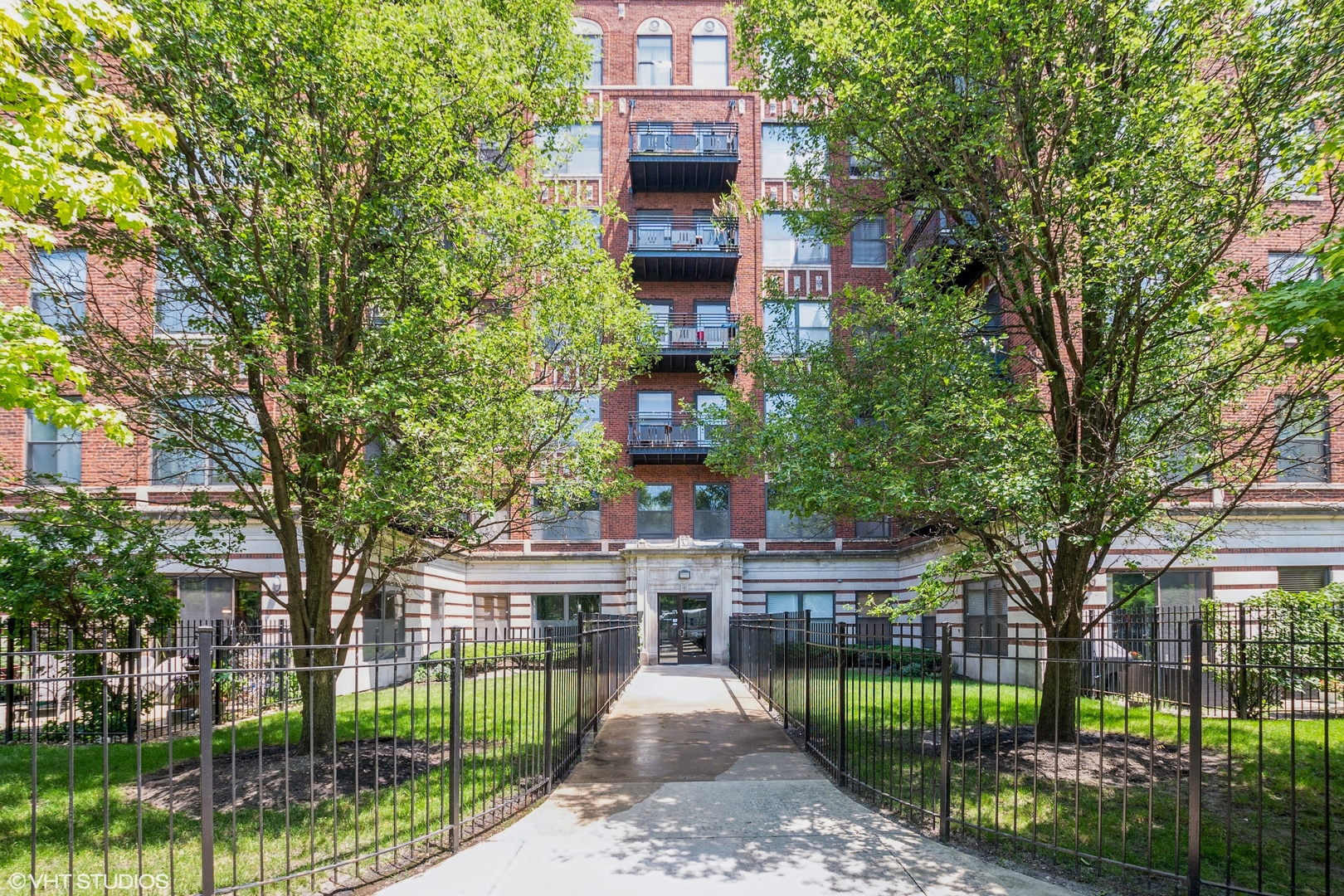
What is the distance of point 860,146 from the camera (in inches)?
452

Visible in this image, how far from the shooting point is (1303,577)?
20.8 metres

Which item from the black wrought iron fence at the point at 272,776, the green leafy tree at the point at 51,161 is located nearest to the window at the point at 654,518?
the black wrought iron fence at the point at 272,776

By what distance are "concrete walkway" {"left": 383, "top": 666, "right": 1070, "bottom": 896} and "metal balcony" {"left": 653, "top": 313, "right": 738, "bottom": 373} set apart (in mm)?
20904

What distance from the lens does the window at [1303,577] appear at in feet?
67.8

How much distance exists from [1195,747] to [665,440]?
2571cm

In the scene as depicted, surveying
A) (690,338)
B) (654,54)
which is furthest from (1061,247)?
(654,54)

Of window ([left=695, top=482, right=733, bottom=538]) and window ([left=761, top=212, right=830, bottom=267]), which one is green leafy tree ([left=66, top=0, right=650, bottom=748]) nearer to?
window ([left=695, top=482, right=733, bottom=538])

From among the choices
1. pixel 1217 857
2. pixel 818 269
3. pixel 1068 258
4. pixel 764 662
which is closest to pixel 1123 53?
pixel 1068 258

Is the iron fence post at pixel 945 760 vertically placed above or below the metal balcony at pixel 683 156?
below

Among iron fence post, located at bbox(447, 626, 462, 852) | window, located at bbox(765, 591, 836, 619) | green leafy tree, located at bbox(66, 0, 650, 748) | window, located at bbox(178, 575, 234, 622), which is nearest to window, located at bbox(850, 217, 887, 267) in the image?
window, located at bbox(765, 591, 836, 619)

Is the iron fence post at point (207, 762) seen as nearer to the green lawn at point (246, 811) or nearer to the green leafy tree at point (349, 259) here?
the green lawn at point (246, 811)

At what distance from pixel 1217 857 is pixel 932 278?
777 centimetres

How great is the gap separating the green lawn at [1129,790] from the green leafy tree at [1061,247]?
1.17 m

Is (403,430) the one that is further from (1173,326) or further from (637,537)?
(637,537)
